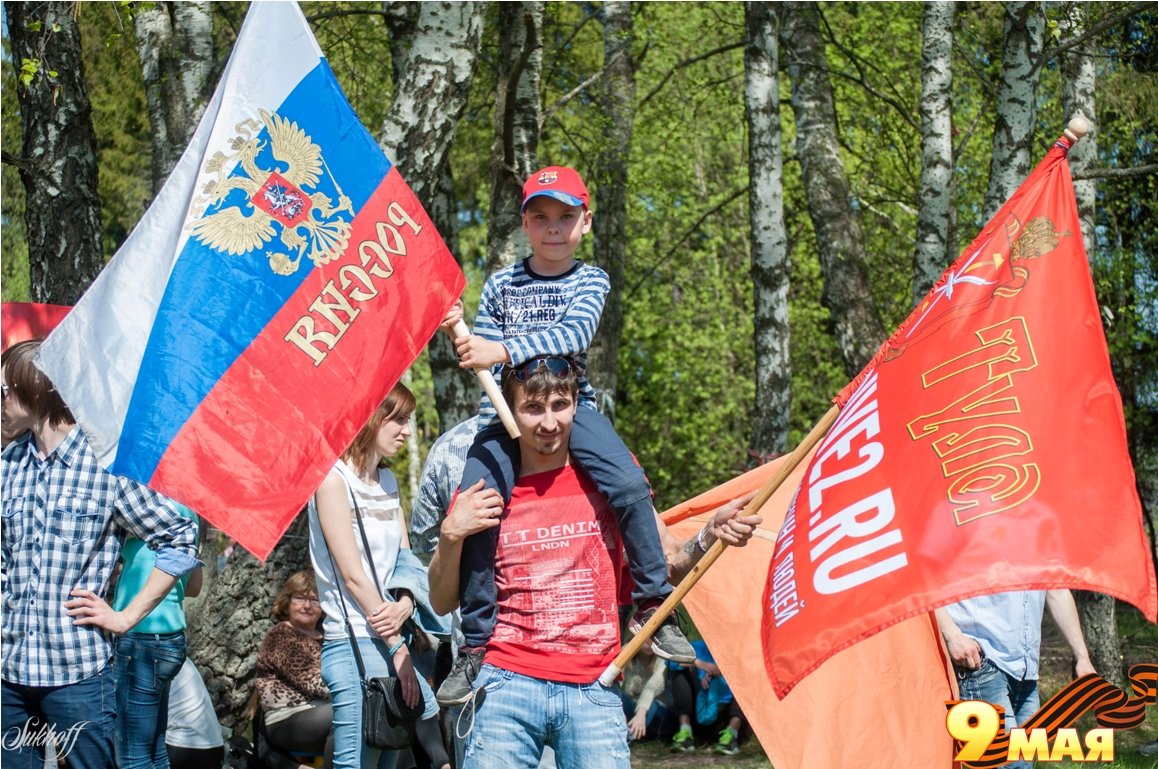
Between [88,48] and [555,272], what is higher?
[88,48]

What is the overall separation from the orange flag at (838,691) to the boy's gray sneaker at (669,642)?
128 centimetres

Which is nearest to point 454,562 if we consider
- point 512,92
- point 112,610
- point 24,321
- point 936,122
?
point 112,610

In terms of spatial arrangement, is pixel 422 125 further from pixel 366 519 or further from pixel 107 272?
pixel 107 272

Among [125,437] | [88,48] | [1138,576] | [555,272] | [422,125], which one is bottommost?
[1138,576]

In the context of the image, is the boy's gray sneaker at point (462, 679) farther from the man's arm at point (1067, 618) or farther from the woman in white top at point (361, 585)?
the man's arm at point (1067, 618)

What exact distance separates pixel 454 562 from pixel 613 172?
1094 centimetres

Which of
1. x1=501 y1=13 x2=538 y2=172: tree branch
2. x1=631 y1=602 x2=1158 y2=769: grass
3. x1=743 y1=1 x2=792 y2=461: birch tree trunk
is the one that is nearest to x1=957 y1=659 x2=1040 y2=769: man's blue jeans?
x1=631 y1=602 x2=1158 y2=769: grass

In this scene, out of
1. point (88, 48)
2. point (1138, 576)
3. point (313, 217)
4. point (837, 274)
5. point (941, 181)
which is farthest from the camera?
point (88, 48)

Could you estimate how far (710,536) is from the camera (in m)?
4.56

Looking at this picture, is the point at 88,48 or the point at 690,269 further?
the point at 690,269

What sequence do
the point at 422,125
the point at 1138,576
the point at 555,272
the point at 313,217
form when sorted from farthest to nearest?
the point at 422,125, the point at 555,272, the point at 313,217, the point at 1138,576

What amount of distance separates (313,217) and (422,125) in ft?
10.2

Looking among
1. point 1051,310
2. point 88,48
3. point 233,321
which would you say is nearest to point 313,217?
point 233,321

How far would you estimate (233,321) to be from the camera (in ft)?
14.8
